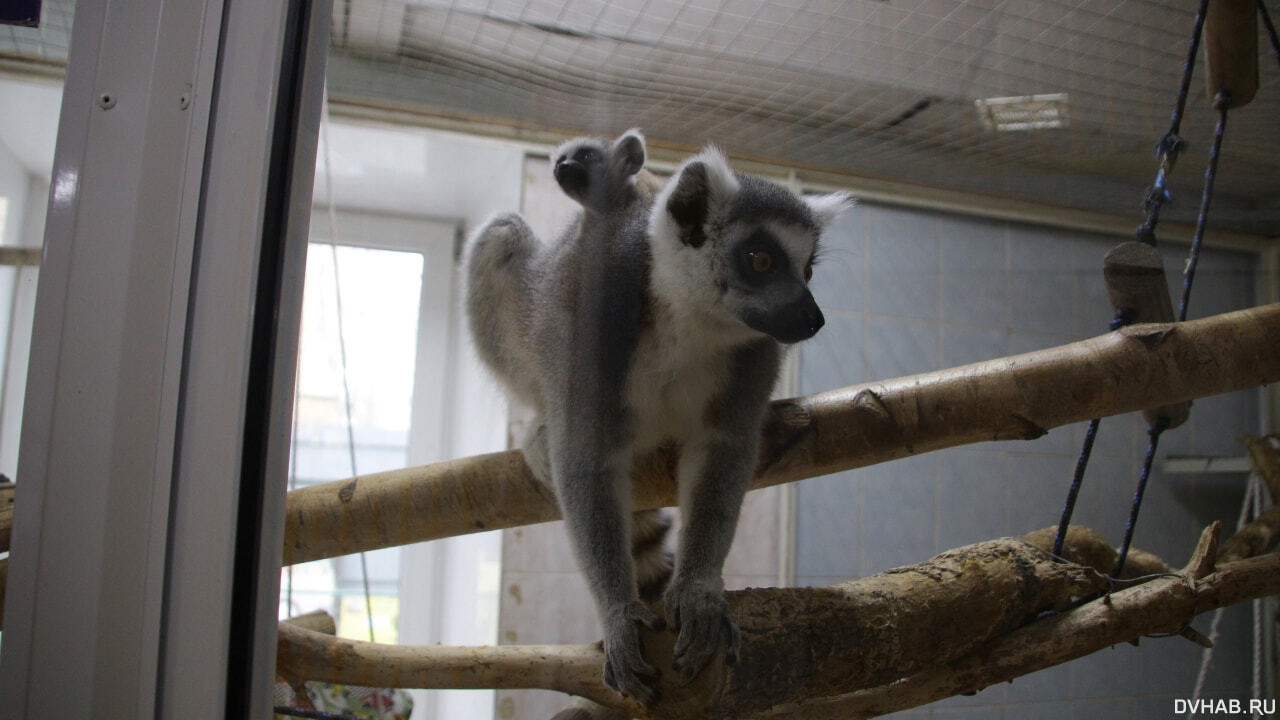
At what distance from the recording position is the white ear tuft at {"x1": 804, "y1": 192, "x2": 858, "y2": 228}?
1.41 m

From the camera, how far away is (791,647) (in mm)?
1061

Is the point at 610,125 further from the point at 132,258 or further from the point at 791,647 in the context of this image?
the point at 791,647

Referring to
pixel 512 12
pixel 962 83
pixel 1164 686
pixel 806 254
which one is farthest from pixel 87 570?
pixel 1164 686

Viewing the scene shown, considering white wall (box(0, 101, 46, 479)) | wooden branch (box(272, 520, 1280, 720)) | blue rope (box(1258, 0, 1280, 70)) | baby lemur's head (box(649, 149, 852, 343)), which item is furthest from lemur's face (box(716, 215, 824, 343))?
white wall (box(0, 101, 46, 479))

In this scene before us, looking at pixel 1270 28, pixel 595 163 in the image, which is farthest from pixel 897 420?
pixel 1270 28

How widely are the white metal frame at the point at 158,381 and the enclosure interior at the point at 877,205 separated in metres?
0.33

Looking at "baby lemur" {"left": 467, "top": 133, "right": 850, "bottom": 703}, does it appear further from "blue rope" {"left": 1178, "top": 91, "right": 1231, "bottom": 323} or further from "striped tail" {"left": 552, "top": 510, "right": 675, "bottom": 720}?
"blue rope" {"left": 1178, "top": 91, "right": 1231, "bottom": 323}

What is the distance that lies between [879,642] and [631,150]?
998 mm

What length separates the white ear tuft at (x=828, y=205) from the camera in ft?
4.63

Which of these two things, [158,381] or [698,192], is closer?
[158,381]

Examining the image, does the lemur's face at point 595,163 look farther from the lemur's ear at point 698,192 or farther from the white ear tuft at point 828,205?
the white ear tuft at point 828,205

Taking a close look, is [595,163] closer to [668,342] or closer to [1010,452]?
[668,342]

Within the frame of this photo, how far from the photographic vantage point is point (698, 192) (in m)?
1.35

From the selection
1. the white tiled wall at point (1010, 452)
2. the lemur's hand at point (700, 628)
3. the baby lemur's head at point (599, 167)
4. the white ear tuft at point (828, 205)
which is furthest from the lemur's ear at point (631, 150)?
the lemur's hand at point (700, 628)
